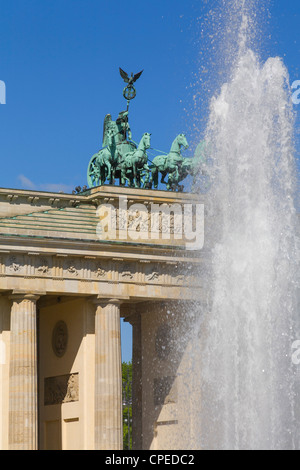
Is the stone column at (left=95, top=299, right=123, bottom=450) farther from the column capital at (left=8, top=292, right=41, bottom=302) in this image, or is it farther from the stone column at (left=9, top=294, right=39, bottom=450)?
the column capital at (left=8, top=292, right=41, bottom=302)

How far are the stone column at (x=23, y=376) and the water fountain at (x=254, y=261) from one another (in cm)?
918

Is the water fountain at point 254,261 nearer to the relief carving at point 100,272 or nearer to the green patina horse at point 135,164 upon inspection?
the relief carving at point 100,272

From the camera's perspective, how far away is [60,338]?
4906cm

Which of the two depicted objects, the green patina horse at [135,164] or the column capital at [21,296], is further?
the green patina horse at [135,164]

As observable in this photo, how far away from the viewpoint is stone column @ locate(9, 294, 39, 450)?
144ft

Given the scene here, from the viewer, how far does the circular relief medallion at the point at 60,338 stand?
1916 inches

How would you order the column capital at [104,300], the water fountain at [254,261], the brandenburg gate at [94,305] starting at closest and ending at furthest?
1. the water fountain at [254,261]
2. the brandenburg gate at [94,305]
3. the column capital at [104,300]

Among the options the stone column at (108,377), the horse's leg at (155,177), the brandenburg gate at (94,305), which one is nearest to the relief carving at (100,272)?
the brandenburg gate at (94,305)

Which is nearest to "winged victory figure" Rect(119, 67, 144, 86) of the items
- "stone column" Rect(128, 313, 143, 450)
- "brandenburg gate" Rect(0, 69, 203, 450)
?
"brandenburg gate" Rect(0, 69, 203, 450)

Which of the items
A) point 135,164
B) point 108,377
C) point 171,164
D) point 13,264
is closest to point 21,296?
point 13,264

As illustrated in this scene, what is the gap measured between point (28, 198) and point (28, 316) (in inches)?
238

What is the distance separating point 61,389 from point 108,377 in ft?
12.2

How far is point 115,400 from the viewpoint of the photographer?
45594mm

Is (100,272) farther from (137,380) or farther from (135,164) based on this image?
(137,380)
